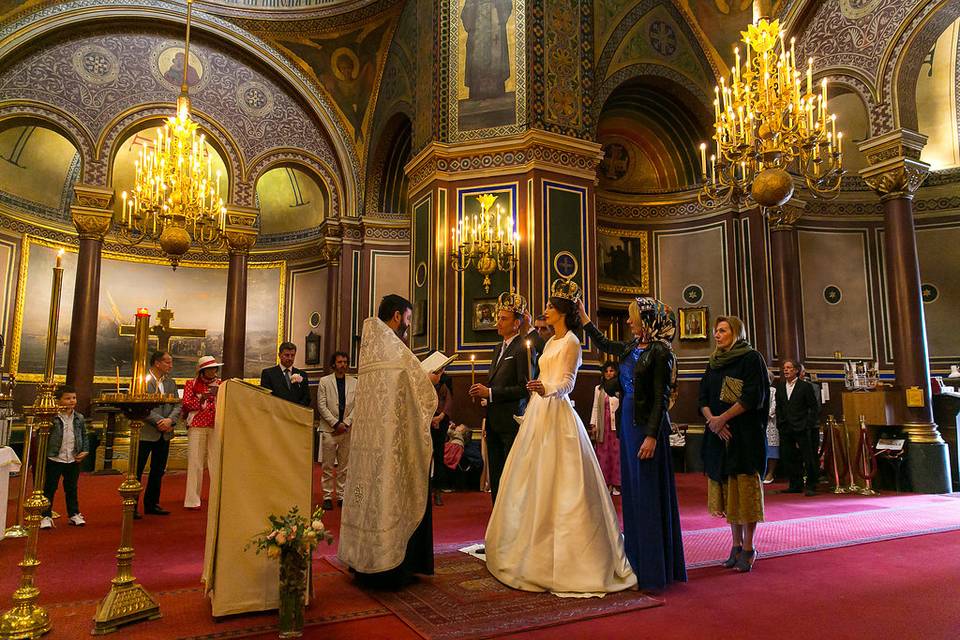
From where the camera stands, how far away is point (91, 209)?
451 inches

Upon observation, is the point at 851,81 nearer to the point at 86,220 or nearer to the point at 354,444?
the point at 354,444

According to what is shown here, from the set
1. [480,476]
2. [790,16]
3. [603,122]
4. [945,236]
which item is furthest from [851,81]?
[480,476]

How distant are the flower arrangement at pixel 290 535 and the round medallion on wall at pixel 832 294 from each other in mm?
12452

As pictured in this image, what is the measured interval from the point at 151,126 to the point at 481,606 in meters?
11.9

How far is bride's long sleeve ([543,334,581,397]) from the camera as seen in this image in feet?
13.0

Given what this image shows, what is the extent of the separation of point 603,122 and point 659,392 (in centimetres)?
1029

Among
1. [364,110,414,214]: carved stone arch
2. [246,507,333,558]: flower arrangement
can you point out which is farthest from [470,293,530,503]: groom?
[364,110,414,214]: carved stone arch

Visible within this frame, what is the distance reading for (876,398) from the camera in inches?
343

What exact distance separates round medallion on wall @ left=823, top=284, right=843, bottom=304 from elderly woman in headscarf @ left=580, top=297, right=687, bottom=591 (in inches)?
416

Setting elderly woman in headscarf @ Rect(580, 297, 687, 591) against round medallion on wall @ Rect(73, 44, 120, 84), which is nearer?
elderly woman in headscarf @ Rect(580, 297, 687, 591)

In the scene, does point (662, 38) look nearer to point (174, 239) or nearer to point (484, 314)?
point (484, 314)

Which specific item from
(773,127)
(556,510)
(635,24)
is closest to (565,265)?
(773,127)

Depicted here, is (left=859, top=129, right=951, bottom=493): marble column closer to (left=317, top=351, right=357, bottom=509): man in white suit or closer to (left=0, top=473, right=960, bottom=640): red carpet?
(left=0, top=473, right=960, bottom=640): red carpet

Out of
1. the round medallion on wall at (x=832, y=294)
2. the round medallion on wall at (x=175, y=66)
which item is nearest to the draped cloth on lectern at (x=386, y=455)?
the round medallion on wall at (x=175, y=66)
